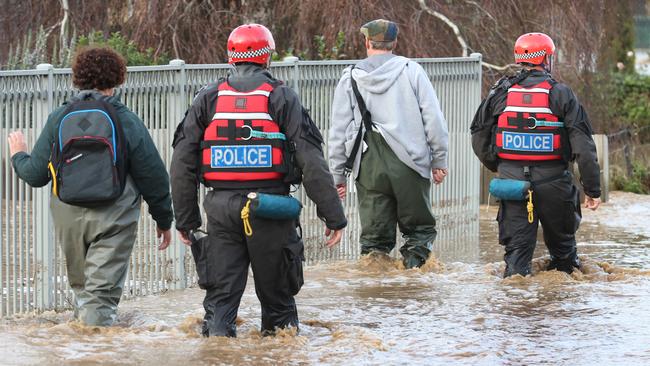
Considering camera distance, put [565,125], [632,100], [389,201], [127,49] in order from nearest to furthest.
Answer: [565,125] < [389,201] < [127,49] < [632,100]

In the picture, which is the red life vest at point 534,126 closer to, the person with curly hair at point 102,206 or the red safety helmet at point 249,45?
the red safety helmet at point 249,45

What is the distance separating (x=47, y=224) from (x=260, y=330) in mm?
1723

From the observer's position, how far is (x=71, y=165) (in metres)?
7.21

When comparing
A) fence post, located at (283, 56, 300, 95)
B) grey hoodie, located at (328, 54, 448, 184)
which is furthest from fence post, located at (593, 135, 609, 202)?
grey hoodie, located at (328, 54, 448, 184)

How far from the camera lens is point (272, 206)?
7.04 m

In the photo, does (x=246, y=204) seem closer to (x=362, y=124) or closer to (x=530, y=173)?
(x=362, y=124)

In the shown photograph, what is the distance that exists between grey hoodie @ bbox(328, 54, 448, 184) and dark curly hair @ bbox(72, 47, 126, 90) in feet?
8.65

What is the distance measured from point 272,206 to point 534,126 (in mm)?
2920

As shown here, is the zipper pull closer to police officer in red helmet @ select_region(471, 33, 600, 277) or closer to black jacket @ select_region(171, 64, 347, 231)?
black jacket @ select_region(171, 64, 347, 231)

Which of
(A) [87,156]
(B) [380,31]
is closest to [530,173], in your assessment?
(B) [380,31]

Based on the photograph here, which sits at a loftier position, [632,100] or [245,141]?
[632,100]

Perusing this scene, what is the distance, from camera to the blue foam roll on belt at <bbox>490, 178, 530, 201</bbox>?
30.7 feet

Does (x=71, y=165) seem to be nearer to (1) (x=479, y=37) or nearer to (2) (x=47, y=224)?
(2) (x=47, y=224)

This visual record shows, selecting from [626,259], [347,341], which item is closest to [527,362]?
[347,341]
